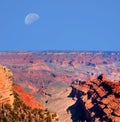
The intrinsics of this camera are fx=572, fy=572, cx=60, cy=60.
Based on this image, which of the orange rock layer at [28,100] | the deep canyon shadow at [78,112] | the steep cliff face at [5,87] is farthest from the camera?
the deep canyon shadow at [78,112]

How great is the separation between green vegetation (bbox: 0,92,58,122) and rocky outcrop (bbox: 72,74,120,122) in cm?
4505

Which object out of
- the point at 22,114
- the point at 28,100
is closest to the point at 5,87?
the point at 22,114

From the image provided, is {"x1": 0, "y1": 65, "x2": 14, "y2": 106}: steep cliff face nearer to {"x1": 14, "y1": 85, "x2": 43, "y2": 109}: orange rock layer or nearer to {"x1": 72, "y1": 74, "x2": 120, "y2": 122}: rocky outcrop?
{"x1": 14, "y1": 85, "x2": 43, "y2": 109}: orange rock layer

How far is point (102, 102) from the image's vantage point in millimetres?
96688

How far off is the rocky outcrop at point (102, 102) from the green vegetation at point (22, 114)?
148 feet

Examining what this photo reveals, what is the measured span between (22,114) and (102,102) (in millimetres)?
62954

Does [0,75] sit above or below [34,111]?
above

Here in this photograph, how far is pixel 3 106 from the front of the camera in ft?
109

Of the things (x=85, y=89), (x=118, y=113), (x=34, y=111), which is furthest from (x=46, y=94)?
(x=34, y=111)

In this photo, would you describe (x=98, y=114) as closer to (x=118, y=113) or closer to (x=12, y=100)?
(x=118, y=113)

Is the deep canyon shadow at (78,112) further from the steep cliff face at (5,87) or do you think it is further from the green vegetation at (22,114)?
the steep cliff face at (5,87)

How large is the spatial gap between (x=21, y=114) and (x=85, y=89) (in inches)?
3806

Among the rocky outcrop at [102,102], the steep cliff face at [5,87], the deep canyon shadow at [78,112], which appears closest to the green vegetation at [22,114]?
the steep cliff face at [5,87]

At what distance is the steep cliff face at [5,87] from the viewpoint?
109ft
